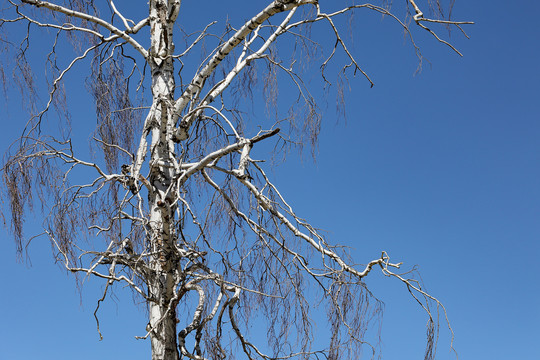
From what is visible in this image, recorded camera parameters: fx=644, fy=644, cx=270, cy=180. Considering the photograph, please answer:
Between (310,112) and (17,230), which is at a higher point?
(310,112)

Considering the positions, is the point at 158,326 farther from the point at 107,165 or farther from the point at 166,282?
the point at 107,165

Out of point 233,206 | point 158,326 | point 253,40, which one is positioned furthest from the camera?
point 253,40

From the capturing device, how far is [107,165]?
14.3 ft

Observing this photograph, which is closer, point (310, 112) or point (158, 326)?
point (158, 326)

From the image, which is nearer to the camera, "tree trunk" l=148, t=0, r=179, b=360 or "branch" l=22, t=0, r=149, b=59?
"tree trunk" l=148, t=0, r=179, b=360

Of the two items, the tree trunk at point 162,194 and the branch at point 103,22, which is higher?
the branch at point 103,22

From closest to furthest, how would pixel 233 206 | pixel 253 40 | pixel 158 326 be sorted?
pixel 158 326 → pixel 233 206 → pixel 253 40

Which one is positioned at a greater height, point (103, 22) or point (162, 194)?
point (103, 22)

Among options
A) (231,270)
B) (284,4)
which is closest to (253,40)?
(284,4)

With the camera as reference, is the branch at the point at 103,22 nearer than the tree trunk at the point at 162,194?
No

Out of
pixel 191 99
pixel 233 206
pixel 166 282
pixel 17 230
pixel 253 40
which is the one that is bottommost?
pixel 166 282

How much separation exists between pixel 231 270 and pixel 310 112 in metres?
1.22

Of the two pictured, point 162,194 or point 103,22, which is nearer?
point 162,194

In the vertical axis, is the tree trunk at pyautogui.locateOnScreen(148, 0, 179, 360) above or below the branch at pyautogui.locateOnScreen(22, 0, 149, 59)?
below
